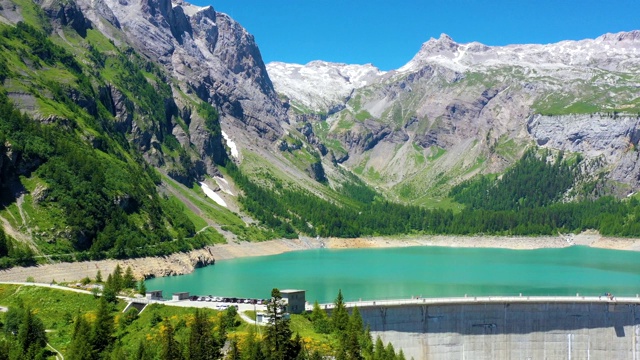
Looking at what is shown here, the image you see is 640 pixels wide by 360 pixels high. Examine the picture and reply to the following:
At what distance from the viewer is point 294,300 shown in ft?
276

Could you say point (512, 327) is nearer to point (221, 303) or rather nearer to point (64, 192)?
point (221, 303)

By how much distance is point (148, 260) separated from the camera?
163250 mm

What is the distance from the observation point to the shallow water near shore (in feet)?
417

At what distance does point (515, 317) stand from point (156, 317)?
46.5m

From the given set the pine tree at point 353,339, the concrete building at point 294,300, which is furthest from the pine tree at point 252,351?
the concrete building at point 294,300

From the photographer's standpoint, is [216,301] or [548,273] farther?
[548,273]

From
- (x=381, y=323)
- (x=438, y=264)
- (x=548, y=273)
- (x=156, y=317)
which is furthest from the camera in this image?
(x=438, y=264)

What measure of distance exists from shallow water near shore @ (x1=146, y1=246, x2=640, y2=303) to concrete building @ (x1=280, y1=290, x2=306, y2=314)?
31.0m

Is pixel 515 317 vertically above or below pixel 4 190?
below

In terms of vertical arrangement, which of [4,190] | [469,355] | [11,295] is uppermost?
[4,190]

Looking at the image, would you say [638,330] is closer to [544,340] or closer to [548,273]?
[544,340]

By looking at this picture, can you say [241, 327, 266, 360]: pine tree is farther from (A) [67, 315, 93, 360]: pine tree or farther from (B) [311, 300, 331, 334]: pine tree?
(A) [67, 315, 93, 360]: pine tree

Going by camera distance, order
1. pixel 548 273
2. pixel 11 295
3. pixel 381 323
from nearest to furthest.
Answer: pixel 381 323 → pixel 11 295 → pixel 548 273

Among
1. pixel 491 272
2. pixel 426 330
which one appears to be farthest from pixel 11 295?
pixel 491 272
